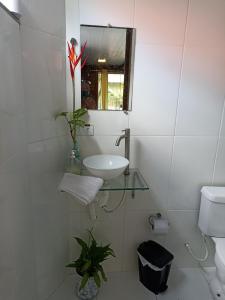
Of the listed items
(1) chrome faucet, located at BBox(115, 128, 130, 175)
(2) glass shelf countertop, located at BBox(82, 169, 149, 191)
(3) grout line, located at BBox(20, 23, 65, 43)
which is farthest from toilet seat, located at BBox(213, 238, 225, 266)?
(3) grout line, located at BBox(20, 23, 65, 43)

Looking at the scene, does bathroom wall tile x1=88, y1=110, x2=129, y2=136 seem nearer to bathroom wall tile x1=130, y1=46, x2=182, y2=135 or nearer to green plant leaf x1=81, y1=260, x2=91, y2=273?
bathroom wall tile x1=130, y1=46, x2=182, y2=135

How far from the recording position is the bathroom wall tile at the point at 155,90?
1.39 m

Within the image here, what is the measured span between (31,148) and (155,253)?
121 cm

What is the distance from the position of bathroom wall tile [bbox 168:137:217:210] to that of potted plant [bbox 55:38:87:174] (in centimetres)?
71

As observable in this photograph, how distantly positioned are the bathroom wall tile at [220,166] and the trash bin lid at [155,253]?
26.2 inches

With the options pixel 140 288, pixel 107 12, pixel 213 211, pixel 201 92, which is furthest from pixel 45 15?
pixel 140 288

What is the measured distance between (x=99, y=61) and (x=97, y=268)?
1.42 meters

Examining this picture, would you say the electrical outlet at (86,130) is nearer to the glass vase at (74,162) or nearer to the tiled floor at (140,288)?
the glass vase at (74,162)

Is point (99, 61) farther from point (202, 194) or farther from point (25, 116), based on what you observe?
point (202, 194)

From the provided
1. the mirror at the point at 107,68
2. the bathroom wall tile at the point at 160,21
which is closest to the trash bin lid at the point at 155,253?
the mirror at the point at 107,68

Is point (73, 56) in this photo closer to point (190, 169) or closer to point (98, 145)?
point (98, 145)

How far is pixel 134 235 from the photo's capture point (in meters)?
1.72

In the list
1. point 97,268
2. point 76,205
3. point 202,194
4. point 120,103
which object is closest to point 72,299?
point 97,268

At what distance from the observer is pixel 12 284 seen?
97 cm
